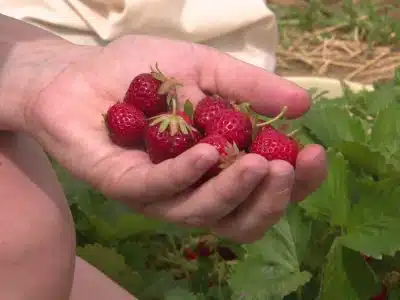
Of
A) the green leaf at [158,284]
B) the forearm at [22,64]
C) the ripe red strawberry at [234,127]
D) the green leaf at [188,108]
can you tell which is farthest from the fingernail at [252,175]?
the green leaf at [158,284]

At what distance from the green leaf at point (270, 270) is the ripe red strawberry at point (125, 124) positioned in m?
0.31

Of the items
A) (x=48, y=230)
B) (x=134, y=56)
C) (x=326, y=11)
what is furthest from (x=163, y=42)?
(x=326, y=11)

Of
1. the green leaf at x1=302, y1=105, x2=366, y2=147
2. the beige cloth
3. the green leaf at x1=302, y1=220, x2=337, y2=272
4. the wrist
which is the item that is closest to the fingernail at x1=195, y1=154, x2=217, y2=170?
the wrist

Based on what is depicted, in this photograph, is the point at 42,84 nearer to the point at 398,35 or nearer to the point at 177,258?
the point at 177,258

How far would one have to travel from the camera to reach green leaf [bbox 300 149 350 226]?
119 centimetres

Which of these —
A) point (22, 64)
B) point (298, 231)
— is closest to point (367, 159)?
point (298, 231)

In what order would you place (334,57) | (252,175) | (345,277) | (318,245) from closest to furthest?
(252,175)
(345,277)
(318,245)
(334,57)

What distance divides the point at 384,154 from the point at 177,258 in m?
0.42

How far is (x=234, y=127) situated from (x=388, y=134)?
0.62 m

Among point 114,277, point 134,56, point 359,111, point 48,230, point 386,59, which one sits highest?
point 134,56

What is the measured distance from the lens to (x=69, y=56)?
3.22ft

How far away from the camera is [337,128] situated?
1.43 metres

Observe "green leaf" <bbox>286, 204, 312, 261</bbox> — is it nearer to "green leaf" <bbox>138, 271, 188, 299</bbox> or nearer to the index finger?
"green leaf" <bbox>138, 271, 188, 299</bbox>

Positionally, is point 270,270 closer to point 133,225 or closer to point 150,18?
point 133,225
